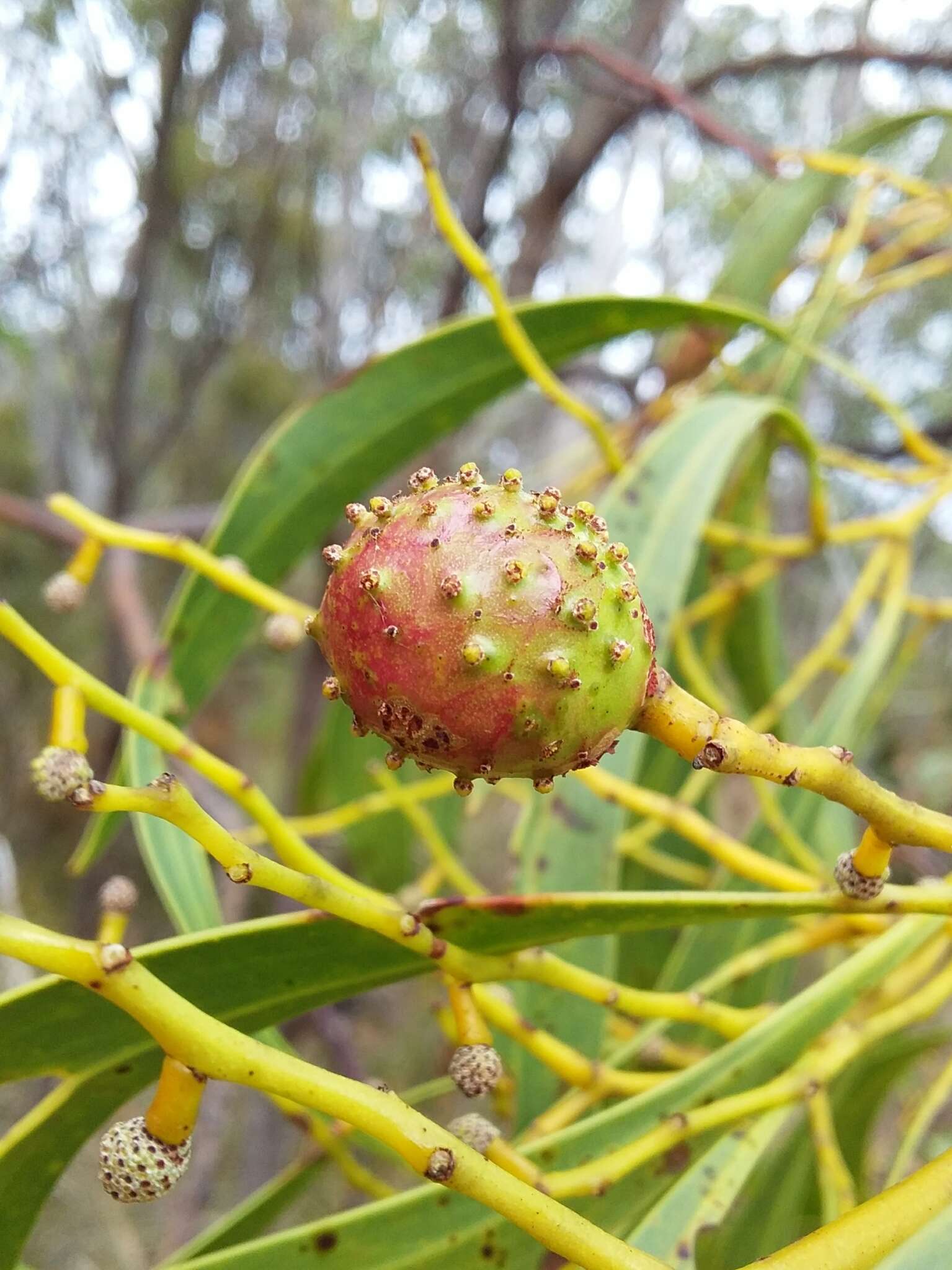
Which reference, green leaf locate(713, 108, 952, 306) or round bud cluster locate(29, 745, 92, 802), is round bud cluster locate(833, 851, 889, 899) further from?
green leaf locate(713, 108, 952, 306)

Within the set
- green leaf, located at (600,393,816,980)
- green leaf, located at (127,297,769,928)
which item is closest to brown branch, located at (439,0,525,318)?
green leaf, located at (127,297,769,928)

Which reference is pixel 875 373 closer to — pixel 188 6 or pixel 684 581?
pixel 188 6

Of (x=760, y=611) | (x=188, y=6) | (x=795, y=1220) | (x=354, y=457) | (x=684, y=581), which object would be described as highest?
(x=188, y=6)

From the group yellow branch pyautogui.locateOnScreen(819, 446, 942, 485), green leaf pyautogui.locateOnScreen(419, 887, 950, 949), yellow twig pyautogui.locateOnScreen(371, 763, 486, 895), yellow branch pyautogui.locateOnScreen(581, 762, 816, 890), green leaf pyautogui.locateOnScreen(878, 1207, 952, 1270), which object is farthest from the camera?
yellow branch pyautogui.locateOnScreen(819, 446, 942, 485)

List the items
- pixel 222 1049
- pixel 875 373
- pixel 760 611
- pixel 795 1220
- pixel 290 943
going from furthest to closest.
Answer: pixel 875 373 → pixel 760 611 → pixel 795 1220 → pixel 290 943 → pixel 222 1049

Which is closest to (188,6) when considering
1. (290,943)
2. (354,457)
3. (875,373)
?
(354,457)

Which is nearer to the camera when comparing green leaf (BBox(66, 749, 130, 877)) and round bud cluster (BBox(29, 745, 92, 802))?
round bud cluster (BBox(29, 745, 92, 802))

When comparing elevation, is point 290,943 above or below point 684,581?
below
